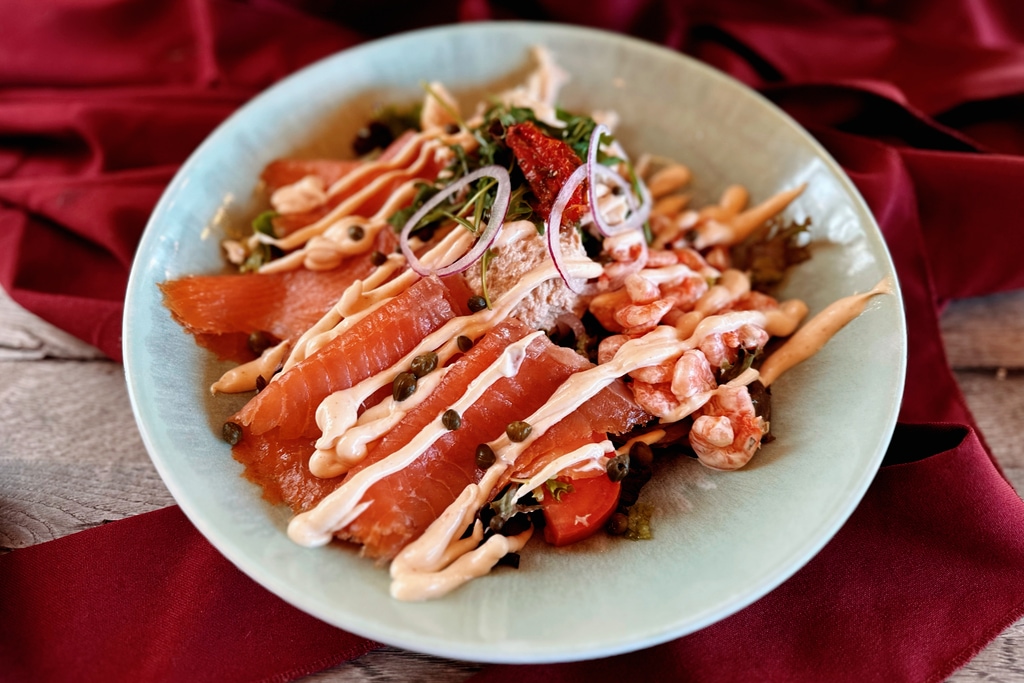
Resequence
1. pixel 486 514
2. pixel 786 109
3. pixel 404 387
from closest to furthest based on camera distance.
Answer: pixel 486 514 → pixel 404 387 → pixel 786 109

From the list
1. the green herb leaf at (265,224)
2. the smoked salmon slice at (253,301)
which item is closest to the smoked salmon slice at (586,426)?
the smoked salmon slice at (253,301)

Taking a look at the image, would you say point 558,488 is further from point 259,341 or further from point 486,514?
point 259,341

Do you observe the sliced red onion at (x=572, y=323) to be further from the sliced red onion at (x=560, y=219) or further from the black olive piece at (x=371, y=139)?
the black olive piece at (x=371, y=139)

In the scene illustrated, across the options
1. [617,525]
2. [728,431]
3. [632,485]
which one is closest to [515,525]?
[617,525]

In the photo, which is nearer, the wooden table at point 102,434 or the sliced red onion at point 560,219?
the wooden table at point 102,434

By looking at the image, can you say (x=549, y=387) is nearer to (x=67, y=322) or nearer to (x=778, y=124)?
(x=778, y=124)

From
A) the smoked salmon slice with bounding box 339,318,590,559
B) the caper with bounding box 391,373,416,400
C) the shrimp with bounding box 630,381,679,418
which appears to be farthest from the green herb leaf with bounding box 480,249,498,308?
the shrimp with bounding box 630,381,679,418

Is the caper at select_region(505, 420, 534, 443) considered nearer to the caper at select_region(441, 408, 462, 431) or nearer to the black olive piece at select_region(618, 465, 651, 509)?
the caper at select_region(441, 408, 462, 431)
